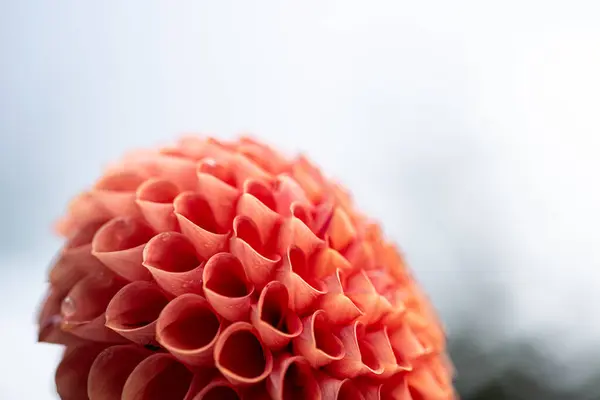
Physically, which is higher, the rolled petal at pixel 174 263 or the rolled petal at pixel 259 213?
the rolled petal at pixel 259 213

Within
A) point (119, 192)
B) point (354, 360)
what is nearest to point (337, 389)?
point (354, 360)

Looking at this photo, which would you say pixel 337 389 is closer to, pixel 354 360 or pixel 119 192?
pixel 354 360

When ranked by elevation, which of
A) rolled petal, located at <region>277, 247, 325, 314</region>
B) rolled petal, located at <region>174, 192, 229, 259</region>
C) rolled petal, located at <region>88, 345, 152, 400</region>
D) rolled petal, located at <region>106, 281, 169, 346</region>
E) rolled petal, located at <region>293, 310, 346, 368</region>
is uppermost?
rolled petal, located at <region>174, 192, 229, 259</region>

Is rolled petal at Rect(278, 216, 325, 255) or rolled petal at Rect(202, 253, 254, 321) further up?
rolled petal at Rect(278, 216, 325, 255)
